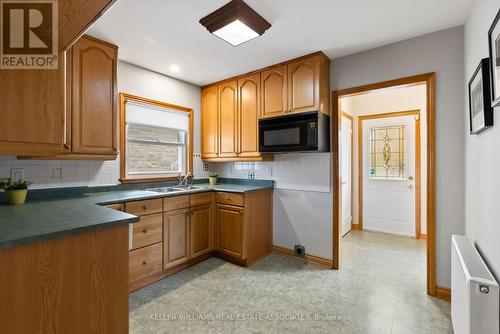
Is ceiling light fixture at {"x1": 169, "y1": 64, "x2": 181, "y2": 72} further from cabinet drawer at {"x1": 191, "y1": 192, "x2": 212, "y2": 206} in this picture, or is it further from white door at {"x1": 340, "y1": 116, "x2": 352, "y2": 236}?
white door at {"x1": 340, "y1": 116, "x2": 352, "y2": 236}

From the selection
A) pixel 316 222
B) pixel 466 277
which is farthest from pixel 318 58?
pixel 466 277

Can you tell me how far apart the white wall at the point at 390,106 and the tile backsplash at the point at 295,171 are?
1.29 meters

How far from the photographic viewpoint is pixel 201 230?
116 inches

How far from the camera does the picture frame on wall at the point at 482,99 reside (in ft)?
4.33

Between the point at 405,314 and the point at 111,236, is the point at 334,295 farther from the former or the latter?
the point at 111,236

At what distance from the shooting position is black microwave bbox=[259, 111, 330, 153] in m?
2.58

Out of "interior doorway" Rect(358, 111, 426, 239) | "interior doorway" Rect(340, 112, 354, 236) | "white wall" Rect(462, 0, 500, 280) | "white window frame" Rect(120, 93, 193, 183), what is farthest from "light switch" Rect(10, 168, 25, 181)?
"interior doorway" Rect(358, 111, 426, 239)

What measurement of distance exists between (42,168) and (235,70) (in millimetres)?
2344

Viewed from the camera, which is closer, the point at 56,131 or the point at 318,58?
the point at 56,131

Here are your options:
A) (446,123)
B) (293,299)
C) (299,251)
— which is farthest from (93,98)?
(446,123)

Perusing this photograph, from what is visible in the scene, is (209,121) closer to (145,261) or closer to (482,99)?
(145,261)

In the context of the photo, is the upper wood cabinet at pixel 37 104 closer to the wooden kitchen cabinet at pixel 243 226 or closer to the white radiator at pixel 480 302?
the wooden kitchen cabinet at pixel 243 226

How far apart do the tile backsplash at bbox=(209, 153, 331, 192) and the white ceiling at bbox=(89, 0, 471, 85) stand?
1.21m

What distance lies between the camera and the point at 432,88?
2.22 meters
